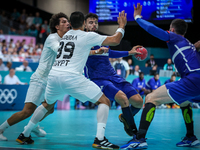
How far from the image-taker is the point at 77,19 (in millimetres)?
4141

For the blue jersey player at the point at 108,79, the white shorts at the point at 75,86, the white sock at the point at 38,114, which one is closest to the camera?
the white shorts at the point at 75,86

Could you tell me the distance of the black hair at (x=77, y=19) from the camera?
4100 mm

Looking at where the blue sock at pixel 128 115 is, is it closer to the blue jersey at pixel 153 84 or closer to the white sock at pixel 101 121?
the white sock at pixel 101 121

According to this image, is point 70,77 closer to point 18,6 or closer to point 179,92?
point 179,92

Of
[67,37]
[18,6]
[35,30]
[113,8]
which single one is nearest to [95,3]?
[113,8]

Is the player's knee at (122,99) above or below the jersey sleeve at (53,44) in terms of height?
below

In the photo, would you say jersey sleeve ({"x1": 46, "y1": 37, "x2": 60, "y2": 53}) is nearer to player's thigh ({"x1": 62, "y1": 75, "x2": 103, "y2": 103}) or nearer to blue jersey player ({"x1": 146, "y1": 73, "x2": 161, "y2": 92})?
player's thigh ({"x1": 62, "y1": 75, "x2": 103, "y2": 103})

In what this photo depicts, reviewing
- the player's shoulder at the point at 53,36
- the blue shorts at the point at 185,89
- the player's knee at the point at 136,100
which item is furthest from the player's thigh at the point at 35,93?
the blue shorts at the point at 185,89

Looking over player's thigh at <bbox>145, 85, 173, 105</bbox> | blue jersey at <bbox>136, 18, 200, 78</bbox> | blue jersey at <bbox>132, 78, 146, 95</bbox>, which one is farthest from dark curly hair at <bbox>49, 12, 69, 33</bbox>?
blue jersey at <bbox>132, 78, 146, 95</bbox>

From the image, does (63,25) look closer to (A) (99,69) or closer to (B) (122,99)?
(A) (99,69)

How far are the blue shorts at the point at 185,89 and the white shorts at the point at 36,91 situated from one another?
2.15m

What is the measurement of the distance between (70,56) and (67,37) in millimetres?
311

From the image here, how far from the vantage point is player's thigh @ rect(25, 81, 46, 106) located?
4.72 meters

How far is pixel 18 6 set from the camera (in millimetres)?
24250
